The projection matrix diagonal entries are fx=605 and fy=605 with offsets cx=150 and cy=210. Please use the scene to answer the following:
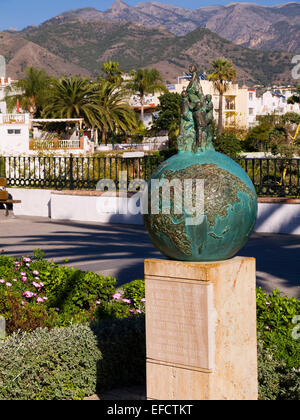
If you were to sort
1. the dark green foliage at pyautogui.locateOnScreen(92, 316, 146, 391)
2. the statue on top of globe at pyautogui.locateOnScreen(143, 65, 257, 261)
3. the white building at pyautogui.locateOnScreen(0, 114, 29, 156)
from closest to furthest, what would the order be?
the statue on top of globe at pyautogui.locateOnScreen(143, 65, 257, 261)
the dark green foliage at pyautogui.locateOnScreen(92, 316, 146, 391)
the white building at pyautogui.locateOnScreen(0, 114, 29, 156)

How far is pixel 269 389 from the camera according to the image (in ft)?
15.9

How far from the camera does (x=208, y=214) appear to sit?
3982 mm

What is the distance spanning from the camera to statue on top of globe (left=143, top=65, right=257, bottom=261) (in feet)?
13.1

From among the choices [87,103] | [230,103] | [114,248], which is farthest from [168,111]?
[114,248]

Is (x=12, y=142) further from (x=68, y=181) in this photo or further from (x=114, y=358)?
(x=114, y=358)

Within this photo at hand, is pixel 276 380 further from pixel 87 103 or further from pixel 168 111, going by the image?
pixel 168 111

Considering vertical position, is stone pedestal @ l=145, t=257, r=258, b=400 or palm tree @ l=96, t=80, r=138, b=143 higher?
palm tree @ l=96, t=80, r=138, b=143

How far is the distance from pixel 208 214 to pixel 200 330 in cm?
77

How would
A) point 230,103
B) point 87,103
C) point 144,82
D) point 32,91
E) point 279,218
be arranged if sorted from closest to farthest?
point 279,218 → point 87,103 → point 32,91 → point 144,82 → point 230,103

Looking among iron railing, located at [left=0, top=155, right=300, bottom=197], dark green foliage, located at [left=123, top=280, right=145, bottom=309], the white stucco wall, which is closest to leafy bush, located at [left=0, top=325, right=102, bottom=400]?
dark green foliage, located at [left=123, top=280, right=145, bottom=309]

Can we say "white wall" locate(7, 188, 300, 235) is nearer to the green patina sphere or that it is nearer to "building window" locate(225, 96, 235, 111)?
the green patina sphere

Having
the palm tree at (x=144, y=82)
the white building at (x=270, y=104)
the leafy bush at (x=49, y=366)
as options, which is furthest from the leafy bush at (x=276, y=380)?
the white building at (x=270, y=104)

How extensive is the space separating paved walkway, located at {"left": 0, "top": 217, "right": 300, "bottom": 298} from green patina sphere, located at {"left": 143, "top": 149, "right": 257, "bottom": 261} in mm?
4082

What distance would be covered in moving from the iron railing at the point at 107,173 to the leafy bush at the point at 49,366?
9.21 meters
